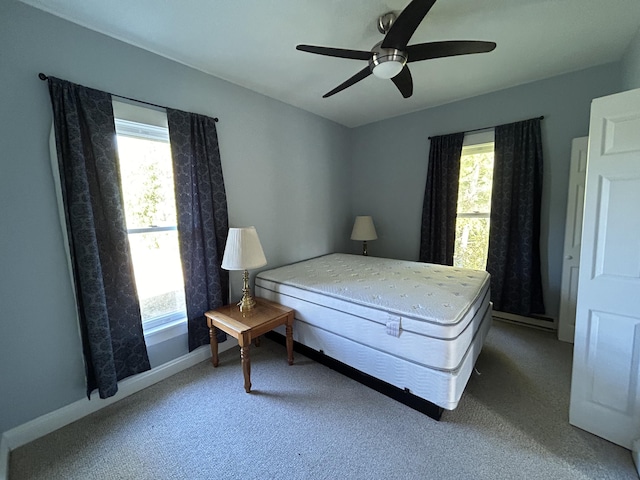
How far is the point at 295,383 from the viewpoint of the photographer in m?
2.03

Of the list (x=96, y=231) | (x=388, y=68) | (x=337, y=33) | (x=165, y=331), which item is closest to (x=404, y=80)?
(x=388, y=68)

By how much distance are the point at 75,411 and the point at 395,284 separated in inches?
97.2

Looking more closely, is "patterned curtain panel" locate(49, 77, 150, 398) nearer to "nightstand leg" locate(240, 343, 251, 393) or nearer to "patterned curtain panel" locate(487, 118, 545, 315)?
"nightstand leg" locate(240, 343, 251, 393)

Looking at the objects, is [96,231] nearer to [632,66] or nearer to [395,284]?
[395,284]

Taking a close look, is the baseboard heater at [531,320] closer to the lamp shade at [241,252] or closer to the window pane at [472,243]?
the window pane at [472,243]

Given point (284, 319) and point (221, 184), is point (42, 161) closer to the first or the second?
point (221, 184)

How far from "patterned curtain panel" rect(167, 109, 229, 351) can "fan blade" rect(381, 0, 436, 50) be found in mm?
1610

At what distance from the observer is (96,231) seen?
1711 millimetres

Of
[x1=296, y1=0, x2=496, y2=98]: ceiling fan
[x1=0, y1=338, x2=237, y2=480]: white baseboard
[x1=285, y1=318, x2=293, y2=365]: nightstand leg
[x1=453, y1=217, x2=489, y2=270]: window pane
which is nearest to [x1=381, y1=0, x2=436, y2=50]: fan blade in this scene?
[x1=296, y1=0, x2=496, y2=98]: ceiling fan

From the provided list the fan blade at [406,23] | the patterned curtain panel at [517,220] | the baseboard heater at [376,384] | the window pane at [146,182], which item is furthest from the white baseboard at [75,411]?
the patterned curtain panel at [517,220]

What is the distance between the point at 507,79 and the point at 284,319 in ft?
10.6

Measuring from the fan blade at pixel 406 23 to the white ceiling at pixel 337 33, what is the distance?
0.98 ft

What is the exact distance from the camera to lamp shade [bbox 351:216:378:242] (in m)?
3.71

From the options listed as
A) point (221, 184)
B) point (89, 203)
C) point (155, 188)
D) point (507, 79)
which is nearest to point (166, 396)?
point (89, 203)
